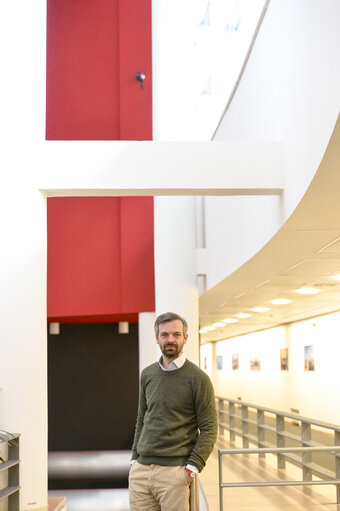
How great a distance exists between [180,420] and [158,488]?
0.35 metres

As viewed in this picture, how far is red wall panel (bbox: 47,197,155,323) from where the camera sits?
12078 mm

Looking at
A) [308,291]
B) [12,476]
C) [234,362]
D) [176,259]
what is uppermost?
[176,259]

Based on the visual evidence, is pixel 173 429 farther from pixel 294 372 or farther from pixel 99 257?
pixel 294 372

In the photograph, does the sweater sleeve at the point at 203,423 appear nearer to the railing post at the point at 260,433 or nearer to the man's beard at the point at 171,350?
the man's beard at the point at 171,350

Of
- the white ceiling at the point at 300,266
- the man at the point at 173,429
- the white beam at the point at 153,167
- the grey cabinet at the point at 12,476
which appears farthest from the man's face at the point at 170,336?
the grey cabinet at the point at 12,476

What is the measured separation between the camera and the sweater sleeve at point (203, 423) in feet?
11.5

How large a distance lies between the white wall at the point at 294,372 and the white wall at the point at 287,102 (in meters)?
6.74

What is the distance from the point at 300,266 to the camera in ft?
27.0

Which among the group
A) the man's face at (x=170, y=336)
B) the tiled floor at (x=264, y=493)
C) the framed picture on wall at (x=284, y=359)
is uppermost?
the man's face at (x=170, y=336)

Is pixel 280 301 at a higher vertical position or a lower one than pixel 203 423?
higher

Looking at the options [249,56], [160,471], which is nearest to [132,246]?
[249,56]

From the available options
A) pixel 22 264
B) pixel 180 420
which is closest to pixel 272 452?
pixel 180 420

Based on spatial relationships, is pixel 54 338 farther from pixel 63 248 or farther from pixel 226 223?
pixel 226 223

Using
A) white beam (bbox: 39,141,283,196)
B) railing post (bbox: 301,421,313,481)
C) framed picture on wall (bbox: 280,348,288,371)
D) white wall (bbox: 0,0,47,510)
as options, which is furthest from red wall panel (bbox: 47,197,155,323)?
framed picture on wall (bbox: 280,348,288,371)
